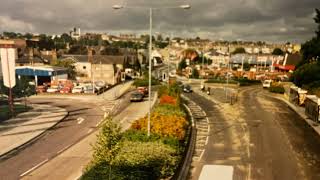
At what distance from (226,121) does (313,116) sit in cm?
1047

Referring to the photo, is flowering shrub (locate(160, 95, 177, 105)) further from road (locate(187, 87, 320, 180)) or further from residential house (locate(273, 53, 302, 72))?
residential house (locate(273, 53, 302, 72))

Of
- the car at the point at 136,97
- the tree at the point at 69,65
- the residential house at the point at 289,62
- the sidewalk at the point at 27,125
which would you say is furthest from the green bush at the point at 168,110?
the residential house at the point at 289,62

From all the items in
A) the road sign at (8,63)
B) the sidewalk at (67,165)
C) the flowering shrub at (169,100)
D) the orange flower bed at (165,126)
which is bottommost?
the sidewalk at (67,165)

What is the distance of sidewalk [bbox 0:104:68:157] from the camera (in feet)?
101

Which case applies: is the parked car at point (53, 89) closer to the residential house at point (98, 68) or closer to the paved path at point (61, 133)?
the paved path at point (61, 133)

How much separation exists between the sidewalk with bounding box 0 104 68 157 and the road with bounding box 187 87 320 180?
15.2 meters

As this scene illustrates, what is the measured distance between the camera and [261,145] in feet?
99.6

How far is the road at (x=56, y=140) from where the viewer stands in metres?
24.4

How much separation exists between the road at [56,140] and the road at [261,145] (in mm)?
10922

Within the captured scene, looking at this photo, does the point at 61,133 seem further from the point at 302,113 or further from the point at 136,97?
the point at 302,113

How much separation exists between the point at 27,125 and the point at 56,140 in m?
7.90

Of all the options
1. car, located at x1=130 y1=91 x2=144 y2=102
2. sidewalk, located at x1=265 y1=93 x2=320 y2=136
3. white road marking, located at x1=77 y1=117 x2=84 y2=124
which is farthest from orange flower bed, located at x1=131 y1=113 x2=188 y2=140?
car, located at x1=130 y1=91 x2=144 y2=102

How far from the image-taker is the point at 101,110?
48938mm

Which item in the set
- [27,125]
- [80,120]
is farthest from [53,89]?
[27,125]
